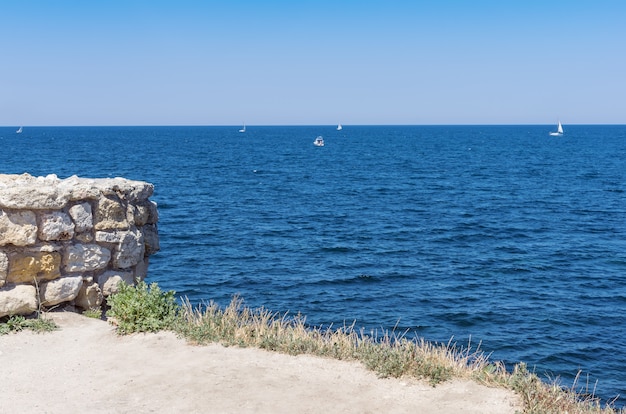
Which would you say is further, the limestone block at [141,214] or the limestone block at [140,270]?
the limestone block at [140,270]

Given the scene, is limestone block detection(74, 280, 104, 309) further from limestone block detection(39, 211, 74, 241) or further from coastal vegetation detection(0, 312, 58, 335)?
limestone block detection(39, 211, 74, 241)

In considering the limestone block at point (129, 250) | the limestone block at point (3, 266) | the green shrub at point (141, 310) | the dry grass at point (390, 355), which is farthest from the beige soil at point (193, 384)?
the limestone block at point (129, 250)

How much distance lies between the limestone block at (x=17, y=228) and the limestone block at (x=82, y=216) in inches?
23.3

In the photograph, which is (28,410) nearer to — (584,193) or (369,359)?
(369,359)

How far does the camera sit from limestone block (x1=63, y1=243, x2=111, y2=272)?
31.7ft

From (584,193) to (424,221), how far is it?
740 inches

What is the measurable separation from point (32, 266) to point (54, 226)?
68cm

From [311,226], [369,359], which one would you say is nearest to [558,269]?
[311,226]

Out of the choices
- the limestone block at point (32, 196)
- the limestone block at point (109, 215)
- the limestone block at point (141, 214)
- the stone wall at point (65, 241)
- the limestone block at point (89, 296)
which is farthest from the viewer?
the limestone block at point (141, 214)

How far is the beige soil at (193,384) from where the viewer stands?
7086mm

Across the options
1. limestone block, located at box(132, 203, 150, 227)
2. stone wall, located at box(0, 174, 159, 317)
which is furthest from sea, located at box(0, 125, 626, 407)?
stone wall, located at box(0, 174, 159, 317)

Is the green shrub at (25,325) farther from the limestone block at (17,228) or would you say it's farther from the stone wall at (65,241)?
the limestone block at (17,228)

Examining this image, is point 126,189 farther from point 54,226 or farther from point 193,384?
point 193,384

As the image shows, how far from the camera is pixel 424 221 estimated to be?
1437 inches
